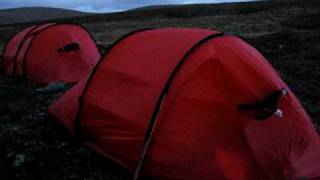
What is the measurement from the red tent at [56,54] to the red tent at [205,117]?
5.97 meters

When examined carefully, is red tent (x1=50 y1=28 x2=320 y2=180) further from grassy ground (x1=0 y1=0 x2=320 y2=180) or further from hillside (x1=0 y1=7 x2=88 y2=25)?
hillside (x1=0 y1=7 x2=88 y2=25)

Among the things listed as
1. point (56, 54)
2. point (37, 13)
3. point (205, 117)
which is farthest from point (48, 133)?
point (37, 13)

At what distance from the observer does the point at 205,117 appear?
22.5 ft

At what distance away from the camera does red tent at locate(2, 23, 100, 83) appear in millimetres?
13521

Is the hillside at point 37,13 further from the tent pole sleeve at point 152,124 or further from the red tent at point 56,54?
the tent pole sleeve at point 152,124

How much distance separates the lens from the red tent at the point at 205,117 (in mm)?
6617

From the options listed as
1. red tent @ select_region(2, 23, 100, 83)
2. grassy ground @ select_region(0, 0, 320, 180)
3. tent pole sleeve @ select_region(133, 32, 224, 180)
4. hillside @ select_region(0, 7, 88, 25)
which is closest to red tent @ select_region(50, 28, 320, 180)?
tent pole sleeve @ select_region(133, 32, 224, 180)

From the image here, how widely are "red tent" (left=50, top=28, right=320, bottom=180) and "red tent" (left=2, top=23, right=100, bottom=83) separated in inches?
235

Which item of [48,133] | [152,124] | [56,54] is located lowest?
[48,133]

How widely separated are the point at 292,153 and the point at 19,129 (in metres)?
4.76

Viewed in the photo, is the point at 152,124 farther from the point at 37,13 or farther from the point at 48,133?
the point at 37,13

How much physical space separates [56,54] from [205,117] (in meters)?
7.52

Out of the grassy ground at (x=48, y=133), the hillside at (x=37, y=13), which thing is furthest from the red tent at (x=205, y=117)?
the hillside at (x=37, y=13)

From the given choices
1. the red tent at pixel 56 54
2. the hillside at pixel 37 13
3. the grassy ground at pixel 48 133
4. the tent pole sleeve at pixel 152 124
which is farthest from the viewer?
the hillside at pixel 37 13
